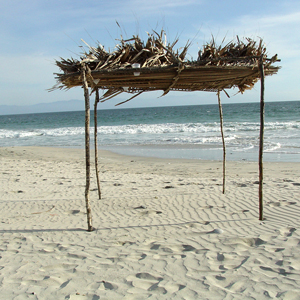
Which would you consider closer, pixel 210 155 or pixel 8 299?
pixel 8 299

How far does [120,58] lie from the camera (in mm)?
3545

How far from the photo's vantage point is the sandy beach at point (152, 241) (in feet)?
7.58

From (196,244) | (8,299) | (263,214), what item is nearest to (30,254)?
(8,299)

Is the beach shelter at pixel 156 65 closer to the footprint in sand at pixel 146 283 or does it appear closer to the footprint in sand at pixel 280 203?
Result: the footprint in sand at pixel 280 203

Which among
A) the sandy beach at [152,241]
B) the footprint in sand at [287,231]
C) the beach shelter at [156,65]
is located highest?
the beach shelter at [156,65]

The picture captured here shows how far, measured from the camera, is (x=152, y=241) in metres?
3.29

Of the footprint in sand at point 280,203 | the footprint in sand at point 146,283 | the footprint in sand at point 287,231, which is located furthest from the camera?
the footprint in sand at point 280,203

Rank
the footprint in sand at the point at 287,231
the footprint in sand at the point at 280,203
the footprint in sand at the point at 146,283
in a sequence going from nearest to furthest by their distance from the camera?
the footprint in sand at the point at 146,283 → the footprint in sand at the point at 287,231 → the footprint in sand at the point at 280,203

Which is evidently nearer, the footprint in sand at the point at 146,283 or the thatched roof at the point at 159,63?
the footprint in sand at the point at 146,283

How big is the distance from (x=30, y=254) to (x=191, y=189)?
3521mm

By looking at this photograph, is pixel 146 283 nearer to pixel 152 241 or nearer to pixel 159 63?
pixel 152 241

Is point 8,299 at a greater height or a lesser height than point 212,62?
lesser

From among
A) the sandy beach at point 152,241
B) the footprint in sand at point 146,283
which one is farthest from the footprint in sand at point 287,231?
Result: the footprint in sand at point 146,283

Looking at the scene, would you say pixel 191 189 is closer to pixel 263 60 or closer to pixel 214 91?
pixel 214 91
